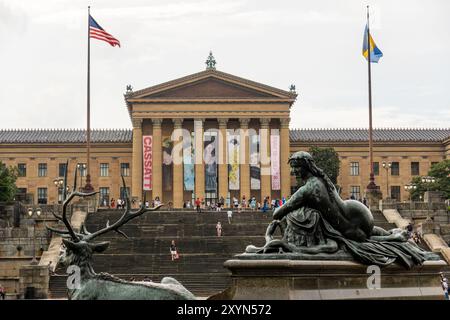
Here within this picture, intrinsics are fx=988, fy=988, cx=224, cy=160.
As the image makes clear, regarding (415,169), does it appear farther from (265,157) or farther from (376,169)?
(265,157)

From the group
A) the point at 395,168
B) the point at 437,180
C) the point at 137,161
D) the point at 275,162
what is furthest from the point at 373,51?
the point at 395,168

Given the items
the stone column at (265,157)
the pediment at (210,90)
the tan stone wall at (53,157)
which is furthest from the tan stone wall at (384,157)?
the tan stone wall at (53,157)

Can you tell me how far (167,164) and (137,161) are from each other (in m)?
3.23

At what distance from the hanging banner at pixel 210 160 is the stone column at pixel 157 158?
191 inches

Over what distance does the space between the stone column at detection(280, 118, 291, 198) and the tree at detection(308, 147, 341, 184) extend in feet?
9.68

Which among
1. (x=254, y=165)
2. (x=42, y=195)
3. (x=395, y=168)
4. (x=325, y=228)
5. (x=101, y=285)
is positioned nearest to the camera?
(x=101, y=285)

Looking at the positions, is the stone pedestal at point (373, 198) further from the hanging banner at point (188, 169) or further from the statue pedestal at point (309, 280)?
the statue pedestal at point (309, 280)

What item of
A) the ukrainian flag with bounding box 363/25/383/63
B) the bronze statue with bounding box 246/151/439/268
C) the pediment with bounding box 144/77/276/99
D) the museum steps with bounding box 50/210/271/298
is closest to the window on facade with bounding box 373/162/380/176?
the pediment with bounding box 144/77/276/99

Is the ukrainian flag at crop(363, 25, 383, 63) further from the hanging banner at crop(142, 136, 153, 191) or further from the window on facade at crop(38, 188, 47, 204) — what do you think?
the window on facade at crop(38, 188, 47, 204)

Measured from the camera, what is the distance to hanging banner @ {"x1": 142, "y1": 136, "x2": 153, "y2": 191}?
3937 inches

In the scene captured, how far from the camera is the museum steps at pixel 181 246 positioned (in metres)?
45.3

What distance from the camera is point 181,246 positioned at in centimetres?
5291

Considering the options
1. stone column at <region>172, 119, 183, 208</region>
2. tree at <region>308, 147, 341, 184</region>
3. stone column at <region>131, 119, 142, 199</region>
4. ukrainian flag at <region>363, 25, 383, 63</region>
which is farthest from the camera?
tree at <region>308, 147, 341, 184</region>
